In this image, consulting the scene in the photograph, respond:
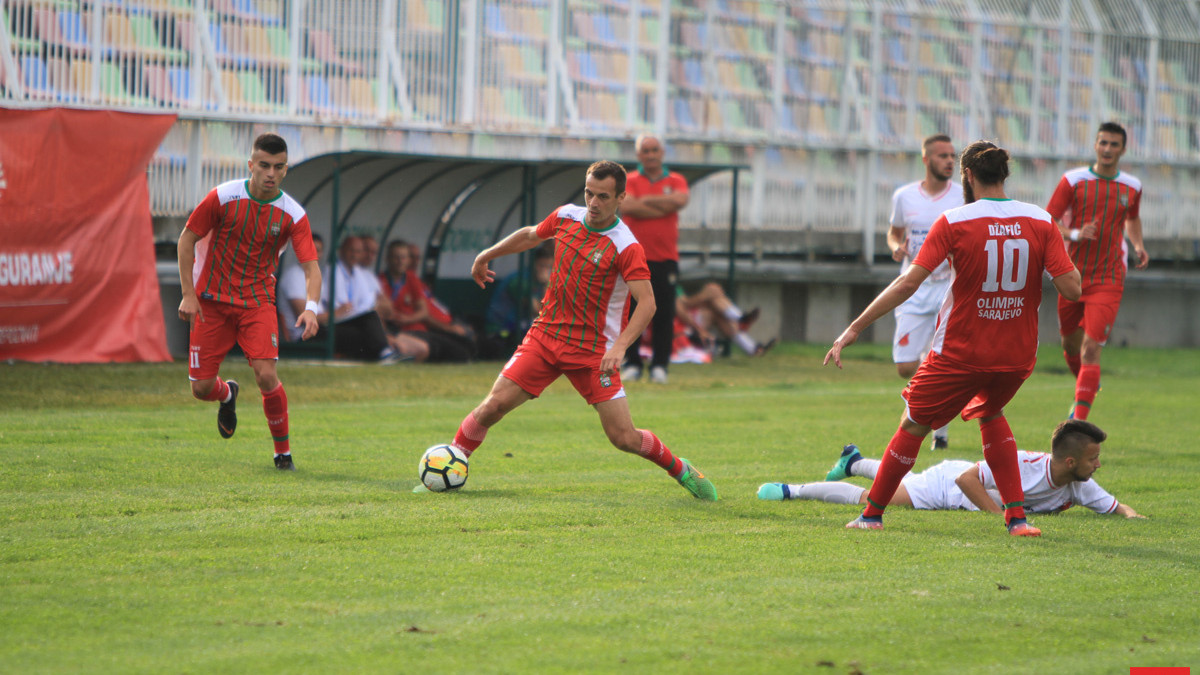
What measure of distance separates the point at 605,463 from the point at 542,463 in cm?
41

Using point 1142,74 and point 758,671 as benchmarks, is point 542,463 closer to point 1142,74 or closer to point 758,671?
point 758,671

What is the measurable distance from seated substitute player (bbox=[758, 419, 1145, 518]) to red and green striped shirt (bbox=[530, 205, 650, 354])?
1.28 meters

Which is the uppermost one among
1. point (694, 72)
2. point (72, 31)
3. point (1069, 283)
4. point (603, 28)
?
point (603, 28)

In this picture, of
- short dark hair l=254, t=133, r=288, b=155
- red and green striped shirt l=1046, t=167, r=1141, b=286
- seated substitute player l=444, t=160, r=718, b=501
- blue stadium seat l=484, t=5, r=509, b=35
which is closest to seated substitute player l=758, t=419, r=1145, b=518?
seated substitute player l=444, t=160, r=718, b=501

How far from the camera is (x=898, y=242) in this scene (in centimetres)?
1009

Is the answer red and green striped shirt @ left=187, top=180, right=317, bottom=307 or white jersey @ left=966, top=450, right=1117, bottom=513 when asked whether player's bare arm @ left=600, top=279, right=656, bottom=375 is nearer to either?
white jersey @ left=966, top=450, right=1117, bottom=513

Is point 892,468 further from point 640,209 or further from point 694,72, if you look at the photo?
point 694,72

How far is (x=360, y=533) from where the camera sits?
19.9 feet

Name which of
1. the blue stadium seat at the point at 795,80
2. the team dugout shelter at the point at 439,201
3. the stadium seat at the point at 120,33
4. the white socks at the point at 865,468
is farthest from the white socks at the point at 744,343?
the white socks at the point at 865,468

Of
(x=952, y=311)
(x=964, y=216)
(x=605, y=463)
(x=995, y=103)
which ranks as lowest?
(x=605, y=463)

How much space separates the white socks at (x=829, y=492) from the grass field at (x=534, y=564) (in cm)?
9

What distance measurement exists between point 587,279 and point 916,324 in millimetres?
3581

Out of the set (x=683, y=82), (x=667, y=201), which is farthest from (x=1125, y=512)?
(x=683, y=82)

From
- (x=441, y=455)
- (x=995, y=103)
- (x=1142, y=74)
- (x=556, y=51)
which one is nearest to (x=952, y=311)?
(x=441, y=455)
